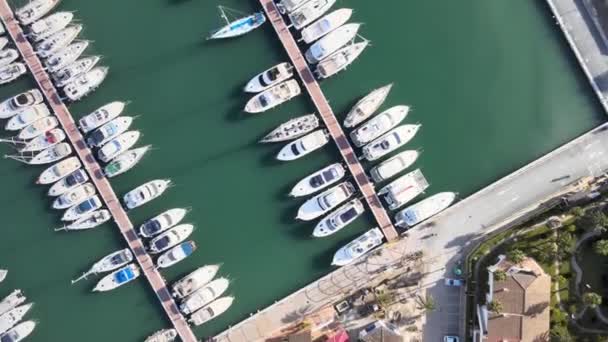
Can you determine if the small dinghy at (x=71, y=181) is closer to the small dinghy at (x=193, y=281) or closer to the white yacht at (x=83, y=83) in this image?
the white yacht at (x=83, y=83)

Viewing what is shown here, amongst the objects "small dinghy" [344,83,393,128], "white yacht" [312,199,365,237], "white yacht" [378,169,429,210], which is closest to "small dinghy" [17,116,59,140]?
"white yacht" [312,199,365,237]

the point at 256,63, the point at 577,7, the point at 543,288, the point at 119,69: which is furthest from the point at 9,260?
the point at 577,7

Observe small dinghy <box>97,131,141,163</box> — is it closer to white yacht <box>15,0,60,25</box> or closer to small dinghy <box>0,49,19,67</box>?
small dinghy <box>0,49,19,67</box>

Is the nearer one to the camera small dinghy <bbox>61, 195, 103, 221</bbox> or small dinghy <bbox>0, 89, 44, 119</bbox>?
small dinghy <bbox>0, 89, 44, 119</bbox>

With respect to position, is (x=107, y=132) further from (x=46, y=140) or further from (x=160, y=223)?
(x=160, y=223)

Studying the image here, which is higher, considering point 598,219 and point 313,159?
point 313,159

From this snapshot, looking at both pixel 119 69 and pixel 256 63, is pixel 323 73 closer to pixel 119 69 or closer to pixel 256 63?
pixel 256 63
